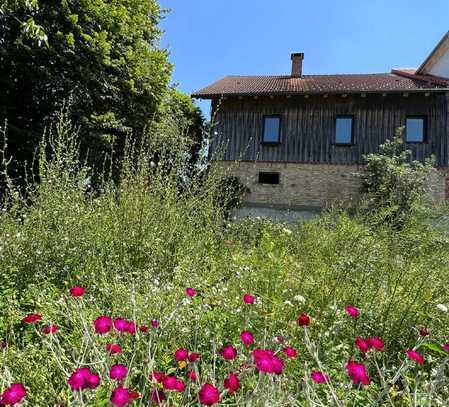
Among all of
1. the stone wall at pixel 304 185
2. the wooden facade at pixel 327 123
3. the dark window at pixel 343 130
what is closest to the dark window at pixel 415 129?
the wooden facade at pixel 327 123

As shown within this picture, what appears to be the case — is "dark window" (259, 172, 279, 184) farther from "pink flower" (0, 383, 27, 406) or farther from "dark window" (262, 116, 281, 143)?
"pink flower" (0, 383, 27, 406)

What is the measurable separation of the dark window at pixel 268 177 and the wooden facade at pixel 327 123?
0.61 meters

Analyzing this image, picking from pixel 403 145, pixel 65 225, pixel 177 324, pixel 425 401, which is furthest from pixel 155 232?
pixel 403 145

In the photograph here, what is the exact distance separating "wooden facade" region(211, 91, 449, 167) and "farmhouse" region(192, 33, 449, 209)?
0.12 feet

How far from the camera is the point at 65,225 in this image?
3.24m

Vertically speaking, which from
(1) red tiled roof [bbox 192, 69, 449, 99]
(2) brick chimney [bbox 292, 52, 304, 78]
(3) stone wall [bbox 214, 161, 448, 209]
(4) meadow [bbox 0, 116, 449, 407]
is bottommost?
(4) meadow [bbox 0, 116, 449, 407]

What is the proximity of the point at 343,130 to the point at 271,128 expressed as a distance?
10.1 ft

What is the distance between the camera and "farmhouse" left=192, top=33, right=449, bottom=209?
49.7ft

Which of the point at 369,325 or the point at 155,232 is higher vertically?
the point at 155,232

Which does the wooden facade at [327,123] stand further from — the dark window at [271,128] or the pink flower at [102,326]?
the pink flower at [102,326]

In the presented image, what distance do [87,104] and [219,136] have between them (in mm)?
6470

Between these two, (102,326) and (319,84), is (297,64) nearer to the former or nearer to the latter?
(319,84)

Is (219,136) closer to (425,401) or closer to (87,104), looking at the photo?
(87,104)

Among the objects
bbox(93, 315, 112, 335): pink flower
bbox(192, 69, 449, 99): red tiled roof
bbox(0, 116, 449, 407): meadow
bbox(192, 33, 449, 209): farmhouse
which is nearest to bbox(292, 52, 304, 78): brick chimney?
bbox(192, 69, 449, 99): red tiled roof
